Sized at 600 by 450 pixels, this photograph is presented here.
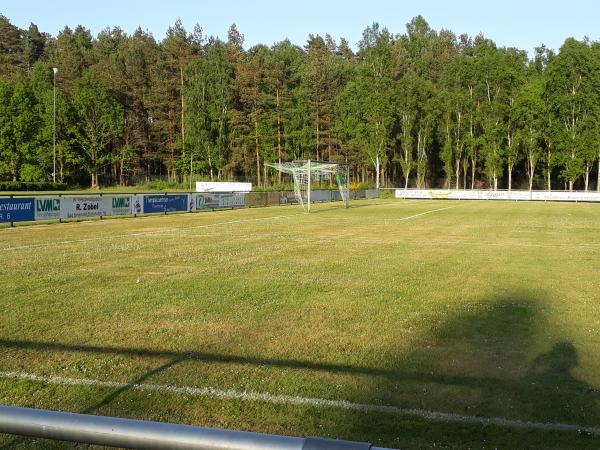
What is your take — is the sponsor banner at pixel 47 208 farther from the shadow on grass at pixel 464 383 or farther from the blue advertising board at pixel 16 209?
the shadow on grass at pixel 464 383

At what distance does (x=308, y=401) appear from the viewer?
17.2ft

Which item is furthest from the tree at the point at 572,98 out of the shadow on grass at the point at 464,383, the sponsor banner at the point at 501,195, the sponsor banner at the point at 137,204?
the shadow on grass at the point at 464,383

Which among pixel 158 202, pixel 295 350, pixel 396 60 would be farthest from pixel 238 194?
pixel 396 60

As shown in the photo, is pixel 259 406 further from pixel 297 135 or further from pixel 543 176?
pixel 543 176

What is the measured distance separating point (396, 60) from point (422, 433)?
10232 cm

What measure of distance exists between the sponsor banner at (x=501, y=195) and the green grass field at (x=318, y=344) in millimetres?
56241

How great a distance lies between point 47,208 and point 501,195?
55.7 metres

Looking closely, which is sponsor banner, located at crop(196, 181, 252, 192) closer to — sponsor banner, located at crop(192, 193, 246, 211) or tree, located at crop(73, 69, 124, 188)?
tree, located at crop(73, 69, 124, 188)

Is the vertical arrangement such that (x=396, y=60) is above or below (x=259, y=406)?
above

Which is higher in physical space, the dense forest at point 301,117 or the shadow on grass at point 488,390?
the dense forest at point 301,117

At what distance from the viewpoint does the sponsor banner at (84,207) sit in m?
29.0

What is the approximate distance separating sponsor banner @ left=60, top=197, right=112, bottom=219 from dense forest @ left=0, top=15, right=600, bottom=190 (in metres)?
55.1

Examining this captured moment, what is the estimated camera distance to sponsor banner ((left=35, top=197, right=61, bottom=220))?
27422 millimetres

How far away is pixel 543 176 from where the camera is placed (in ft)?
287
